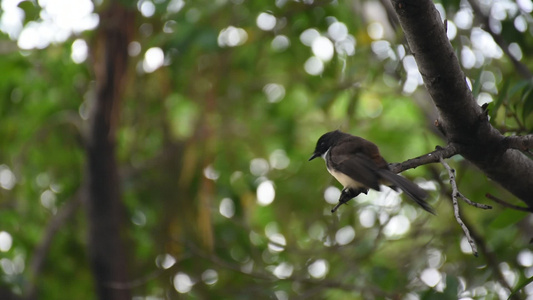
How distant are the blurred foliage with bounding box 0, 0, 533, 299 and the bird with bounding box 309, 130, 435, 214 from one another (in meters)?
0.67

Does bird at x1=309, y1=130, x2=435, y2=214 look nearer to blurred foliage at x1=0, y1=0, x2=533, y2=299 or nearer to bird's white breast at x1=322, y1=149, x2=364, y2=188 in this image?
bird's white breast at x1=322, y1=149, x2=364, y2=188

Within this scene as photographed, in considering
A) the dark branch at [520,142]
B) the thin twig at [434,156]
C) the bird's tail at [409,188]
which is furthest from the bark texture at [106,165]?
the dark branch at [520,142]

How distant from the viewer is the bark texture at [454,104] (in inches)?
88.1

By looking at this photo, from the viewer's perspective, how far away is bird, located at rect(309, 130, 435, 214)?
3.05m

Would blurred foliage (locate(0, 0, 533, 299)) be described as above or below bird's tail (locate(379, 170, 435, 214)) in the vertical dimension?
below

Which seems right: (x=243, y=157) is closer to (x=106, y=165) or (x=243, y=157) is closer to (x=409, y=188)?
(x=106, y=165)

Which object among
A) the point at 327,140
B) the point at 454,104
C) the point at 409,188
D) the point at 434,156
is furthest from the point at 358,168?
the point at 454,104

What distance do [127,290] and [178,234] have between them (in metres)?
0.62

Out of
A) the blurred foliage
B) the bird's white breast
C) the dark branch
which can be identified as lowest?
the blurred foliage

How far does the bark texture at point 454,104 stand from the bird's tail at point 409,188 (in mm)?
288

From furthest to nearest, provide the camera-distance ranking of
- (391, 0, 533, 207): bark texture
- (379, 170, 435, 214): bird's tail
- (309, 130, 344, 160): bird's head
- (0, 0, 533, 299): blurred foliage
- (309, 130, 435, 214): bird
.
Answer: (0, 0, 533, 299): blurred foliage → (309, 130, 344, 160): bird's head → (309, 130, 435, 214): bird → (379, 170, 435, 214): bird's tail → (391, 0, 533, 207): bark texture

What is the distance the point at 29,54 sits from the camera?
20.7ft

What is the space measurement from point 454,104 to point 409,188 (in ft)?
2.04

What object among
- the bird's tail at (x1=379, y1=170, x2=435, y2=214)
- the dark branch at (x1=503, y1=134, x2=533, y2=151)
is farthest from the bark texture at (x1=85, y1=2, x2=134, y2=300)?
the dark branch at (x1=503, y1=134, x2=533, y2=151)
